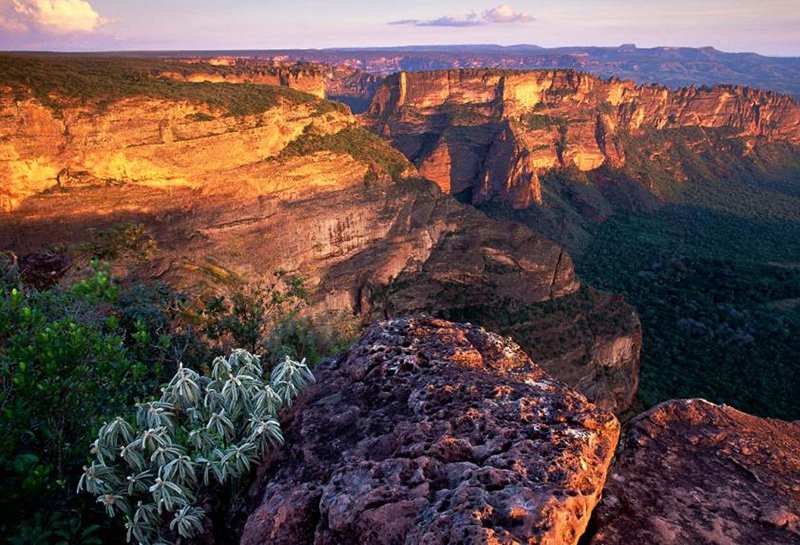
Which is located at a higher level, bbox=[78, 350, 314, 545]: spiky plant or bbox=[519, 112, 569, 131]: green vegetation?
bbox=[78, 350, 314, 545]: spiky plant

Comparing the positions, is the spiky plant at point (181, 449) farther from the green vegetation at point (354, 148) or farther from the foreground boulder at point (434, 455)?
the green vegetation at point (354, 148)

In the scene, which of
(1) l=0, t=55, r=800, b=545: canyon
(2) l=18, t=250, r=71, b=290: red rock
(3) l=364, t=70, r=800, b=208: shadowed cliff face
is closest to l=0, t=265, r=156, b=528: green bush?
(1) l=0, t=55, r=800, b=545: canyon

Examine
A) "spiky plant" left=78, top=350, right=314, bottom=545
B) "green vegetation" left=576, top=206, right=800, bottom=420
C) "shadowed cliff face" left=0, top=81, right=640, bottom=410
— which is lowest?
"green vegetation" left=576, top=206, right=800, bottom=420

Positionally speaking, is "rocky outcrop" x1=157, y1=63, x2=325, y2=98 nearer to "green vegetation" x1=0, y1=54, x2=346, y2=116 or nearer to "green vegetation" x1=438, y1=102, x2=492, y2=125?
"green vegetation" x1=0, y1=54, x2=346, y2=116

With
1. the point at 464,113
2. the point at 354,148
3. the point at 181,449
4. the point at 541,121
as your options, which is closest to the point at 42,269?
the point at 181,449

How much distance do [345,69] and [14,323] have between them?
18745cm

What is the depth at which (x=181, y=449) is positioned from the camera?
495cm

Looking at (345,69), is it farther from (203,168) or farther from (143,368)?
(143,368)

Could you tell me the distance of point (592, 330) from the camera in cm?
3650

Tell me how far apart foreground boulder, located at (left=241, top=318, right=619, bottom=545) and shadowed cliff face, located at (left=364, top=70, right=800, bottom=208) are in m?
75.2

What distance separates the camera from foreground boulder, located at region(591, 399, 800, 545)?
4082 mm

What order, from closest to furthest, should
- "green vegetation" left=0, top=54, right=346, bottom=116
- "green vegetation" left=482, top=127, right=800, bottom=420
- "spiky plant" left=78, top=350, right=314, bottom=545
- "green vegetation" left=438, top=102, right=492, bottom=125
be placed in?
"spiky plant" left=78, top=350, right=314, bottom=545
"green vegetation" left=0, top=54, right=346, bottom=116
"green vegetation" left=482, top=127, right=800, bottom=420
"green vegetation" left=438, top=102, right=492, bottom=125

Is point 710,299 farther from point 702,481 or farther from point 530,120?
point 530,120

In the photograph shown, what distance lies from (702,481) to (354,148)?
137 ft
